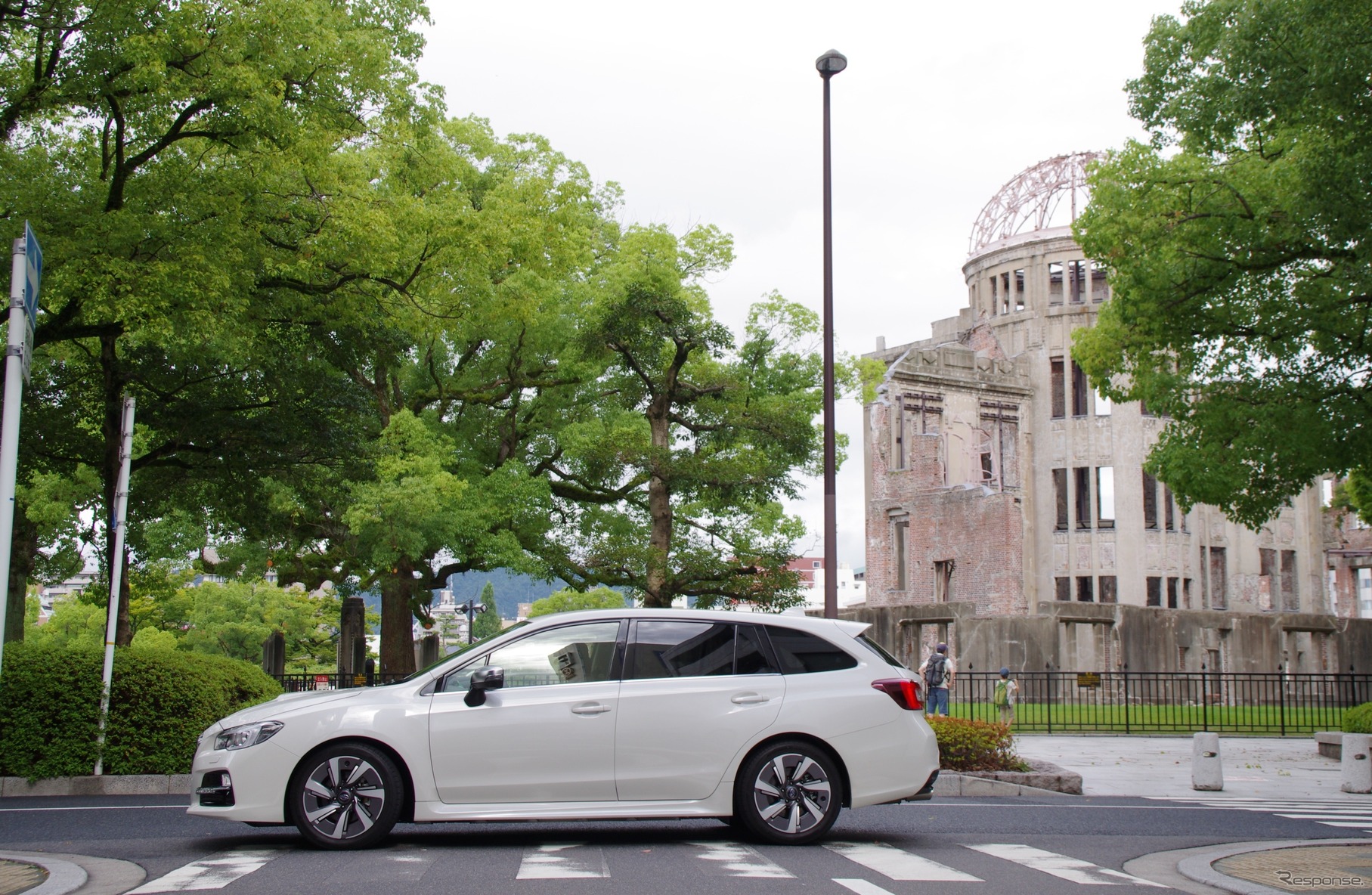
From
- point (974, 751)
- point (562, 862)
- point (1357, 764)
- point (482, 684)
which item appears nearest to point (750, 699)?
point (562, 862)

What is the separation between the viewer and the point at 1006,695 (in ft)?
95.3

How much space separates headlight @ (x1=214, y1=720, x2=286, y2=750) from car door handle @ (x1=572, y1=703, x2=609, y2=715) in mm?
1975

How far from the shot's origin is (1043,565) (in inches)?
2213

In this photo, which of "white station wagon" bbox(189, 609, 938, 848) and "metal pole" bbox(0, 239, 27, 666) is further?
"white station wagon" bbox(189, 609, 938, 848)

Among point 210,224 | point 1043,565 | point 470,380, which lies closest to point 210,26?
point 210,224

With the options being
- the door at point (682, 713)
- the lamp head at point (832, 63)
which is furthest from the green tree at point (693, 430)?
the door at point (682, 713)

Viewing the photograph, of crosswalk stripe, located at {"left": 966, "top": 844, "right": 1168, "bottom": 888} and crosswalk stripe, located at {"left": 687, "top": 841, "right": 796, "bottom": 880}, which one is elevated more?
crosswalk stripe, located at {"left": 687, "top": 841, "right": 796, "bottom": 880}

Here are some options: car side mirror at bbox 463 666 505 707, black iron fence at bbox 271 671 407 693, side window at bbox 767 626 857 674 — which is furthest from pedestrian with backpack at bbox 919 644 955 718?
car side mirror at bbox 463 666 505 707

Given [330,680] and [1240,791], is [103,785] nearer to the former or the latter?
[330,680]

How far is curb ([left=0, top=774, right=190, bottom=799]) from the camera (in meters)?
13.6

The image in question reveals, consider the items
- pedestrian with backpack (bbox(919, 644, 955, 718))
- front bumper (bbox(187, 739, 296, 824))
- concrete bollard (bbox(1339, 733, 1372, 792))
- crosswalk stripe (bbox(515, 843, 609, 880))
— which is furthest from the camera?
pedestrian with backpack (bbox(919, 644, 955, 718))

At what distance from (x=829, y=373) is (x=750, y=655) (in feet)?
30.5

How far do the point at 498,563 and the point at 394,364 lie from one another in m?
8.07

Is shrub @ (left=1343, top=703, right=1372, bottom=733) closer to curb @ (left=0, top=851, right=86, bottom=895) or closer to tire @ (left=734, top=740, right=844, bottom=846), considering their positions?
tire @ (left=734, top=740, right=844, bottom=846)
